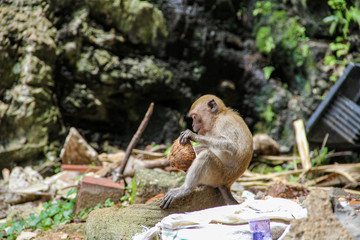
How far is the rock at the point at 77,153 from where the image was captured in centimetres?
684

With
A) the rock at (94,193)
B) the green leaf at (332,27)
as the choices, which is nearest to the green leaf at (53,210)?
the rock at (94,193)

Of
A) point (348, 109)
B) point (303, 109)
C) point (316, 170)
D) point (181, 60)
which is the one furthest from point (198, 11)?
point (316, 170)

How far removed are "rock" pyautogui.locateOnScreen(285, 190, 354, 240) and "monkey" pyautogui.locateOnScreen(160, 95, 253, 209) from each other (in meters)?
1.55

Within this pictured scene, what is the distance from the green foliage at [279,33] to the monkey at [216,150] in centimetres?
467

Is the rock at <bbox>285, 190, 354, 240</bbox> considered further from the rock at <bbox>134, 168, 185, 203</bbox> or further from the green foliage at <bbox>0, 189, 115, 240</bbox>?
the green foliage at <bbox>0, 189, 115, 240</bbox>

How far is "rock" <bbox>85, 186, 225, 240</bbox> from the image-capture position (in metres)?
3.34

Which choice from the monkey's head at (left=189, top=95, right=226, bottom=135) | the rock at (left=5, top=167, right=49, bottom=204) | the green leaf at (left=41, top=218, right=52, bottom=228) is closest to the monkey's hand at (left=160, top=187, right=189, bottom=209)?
the monkey's head at (left=189, top=95, right=226, bottom=135)

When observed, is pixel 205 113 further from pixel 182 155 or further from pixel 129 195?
pixel 129 195

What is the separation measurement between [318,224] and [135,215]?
6.33 ft

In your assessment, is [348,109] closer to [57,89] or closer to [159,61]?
[159,61]

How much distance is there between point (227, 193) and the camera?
3.99m

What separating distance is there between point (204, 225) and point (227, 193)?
114 centimetres

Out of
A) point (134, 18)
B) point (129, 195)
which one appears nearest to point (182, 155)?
point (129, 195)

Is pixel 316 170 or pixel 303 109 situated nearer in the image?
pixel 316 170
